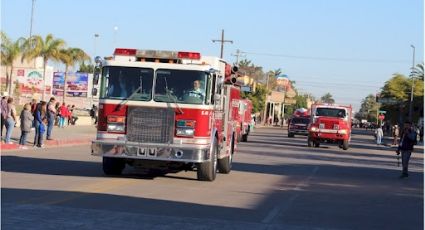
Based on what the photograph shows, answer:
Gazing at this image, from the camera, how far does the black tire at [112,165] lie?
54.6ft

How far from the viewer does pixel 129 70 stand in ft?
51.7

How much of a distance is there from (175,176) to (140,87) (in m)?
2.82

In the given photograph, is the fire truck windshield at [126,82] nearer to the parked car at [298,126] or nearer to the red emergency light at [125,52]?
the red emergency light at [125,52]

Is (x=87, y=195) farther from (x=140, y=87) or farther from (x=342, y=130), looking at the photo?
(x=342, y=130)

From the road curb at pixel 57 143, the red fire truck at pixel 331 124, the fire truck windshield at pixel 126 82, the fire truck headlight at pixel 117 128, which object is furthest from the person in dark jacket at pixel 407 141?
the red fire truck at pixel 331 124

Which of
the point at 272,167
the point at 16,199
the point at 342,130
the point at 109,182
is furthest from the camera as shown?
the point at 342,130

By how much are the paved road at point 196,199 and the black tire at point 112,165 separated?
284 millimetres

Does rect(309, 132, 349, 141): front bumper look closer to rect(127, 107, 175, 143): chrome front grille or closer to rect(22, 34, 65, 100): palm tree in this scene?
rect(127, 107, 175, 143): chrome front grille

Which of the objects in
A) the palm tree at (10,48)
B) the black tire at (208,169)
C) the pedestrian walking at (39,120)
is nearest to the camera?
the black tire at (208,169)

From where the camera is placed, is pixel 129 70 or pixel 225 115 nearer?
pixel 129 70

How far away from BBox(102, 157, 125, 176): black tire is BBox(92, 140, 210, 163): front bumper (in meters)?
1.12

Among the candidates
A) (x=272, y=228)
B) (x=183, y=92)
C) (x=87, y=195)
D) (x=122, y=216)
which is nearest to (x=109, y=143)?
(x=183, y=92)

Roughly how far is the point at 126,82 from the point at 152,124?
43.5 inches

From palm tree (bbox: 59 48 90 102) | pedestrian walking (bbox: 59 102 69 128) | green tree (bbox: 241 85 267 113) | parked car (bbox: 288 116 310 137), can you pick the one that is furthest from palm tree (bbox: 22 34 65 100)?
green tree (bbox: 241 85 267 113)
